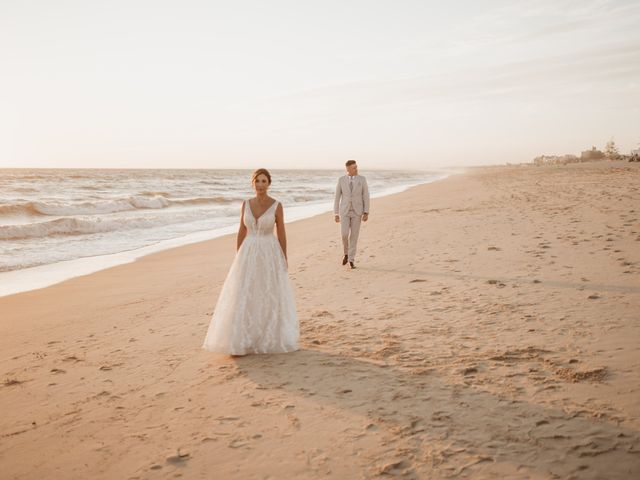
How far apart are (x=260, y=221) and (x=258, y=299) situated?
0.85m

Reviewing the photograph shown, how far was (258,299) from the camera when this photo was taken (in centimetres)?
457

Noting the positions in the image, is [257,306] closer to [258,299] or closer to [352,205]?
[258,299]

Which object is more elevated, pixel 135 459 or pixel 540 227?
pixel 540 227

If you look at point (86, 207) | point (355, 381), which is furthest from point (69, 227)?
point (355, 381)

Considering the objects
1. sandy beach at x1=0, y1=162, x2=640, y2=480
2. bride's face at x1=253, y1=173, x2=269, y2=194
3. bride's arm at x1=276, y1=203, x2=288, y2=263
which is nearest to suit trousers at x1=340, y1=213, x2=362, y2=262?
sandy beach at x1=0, y1=162, x2=640, y2=480

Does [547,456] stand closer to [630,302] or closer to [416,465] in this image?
[416,465]

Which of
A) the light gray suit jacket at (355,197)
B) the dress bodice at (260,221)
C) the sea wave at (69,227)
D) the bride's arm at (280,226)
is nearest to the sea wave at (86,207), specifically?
the sea wave at (69,227)

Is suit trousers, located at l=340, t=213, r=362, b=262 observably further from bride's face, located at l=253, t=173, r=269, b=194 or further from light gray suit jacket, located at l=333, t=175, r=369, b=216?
bride's face, located at l=253, t=173, r=269, b=194

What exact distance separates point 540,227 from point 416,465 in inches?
391

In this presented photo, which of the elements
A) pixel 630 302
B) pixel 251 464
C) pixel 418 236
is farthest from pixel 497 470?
pixel 418 236

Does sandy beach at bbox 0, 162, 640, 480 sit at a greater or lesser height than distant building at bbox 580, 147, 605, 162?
lesser

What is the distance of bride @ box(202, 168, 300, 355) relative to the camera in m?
4.52

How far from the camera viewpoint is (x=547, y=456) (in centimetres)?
268

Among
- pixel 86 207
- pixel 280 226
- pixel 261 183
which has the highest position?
pixel 86 207
